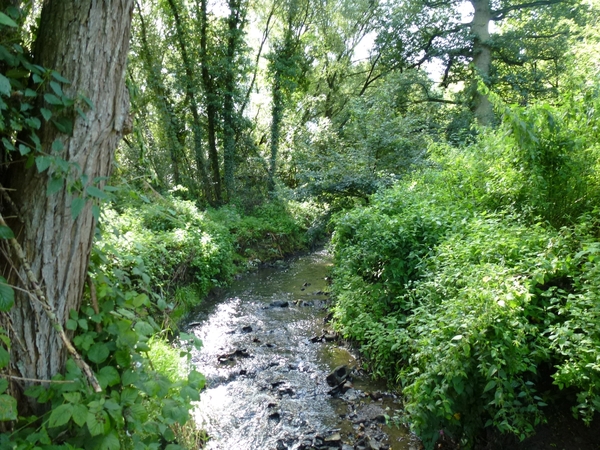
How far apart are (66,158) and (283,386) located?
13.4 ft

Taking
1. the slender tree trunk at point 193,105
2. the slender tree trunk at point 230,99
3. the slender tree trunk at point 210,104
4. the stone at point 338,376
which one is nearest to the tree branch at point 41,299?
the stone at point 338,376

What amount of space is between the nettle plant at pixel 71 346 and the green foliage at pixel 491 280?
7.47ft

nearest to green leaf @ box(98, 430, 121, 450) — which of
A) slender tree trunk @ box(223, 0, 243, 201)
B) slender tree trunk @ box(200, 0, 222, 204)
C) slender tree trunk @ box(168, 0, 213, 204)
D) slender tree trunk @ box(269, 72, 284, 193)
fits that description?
slender tree trunk @ box(223, 0, 243, 201)

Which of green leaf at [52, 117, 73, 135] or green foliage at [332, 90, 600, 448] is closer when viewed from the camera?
green leaf at [52, 117, 73, 135]

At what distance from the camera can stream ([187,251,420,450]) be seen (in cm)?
390

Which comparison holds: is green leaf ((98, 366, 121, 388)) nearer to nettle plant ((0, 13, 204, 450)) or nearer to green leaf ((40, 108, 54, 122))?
nettle plant ((0, 13, 204, 450))

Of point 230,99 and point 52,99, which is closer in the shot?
point 52,99

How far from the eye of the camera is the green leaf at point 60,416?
1.70m

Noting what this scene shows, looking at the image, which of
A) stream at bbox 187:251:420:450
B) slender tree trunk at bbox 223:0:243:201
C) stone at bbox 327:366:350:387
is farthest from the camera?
slender tree trunk at bbox 223:0:243:201

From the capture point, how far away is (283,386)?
490 cm

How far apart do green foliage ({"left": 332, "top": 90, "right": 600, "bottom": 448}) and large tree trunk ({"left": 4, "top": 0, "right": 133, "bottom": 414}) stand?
9.26ft

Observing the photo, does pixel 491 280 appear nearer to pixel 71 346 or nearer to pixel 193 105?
pixel 71 346

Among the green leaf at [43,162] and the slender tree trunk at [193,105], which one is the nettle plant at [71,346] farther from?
the slender tree trunk at [193,105]

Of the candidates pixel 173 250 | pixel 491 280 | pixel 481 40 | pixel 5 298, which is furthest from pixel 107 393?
pixel 481 40
